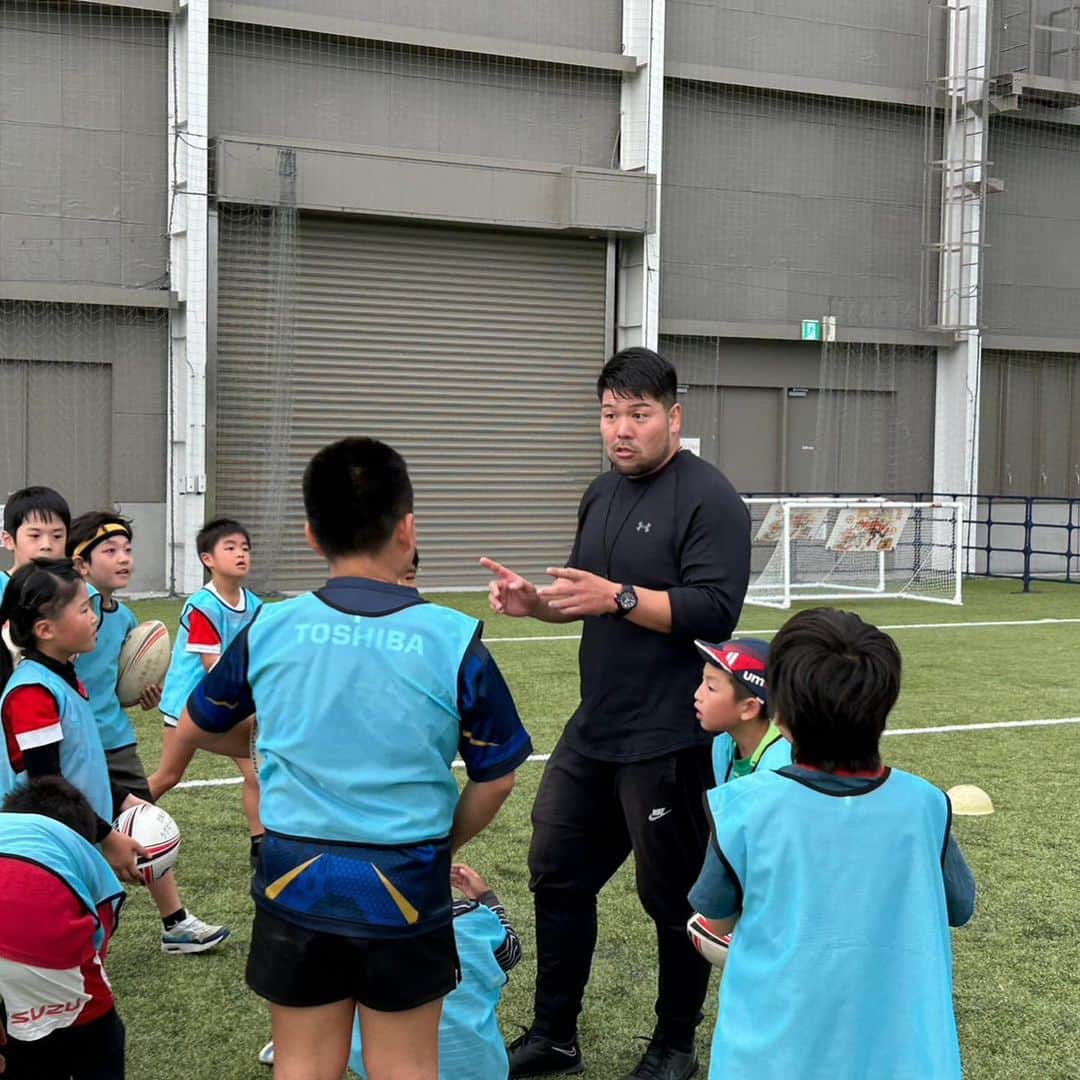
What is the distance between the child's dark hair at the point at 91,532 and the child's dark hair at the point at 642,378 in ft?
6.54

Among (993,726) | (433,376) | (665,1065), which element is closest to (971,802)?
(993,726)

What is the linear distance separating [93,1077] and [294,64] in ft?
47.3

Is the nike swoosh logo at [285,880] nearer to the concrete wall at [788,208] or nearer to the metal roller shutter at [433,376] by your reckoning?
the metal roller shutter at [433,376]

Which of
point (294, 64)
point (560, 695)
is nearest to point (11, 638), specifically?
point (560, 695)

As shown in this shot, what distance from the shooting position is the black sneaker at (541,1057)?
3.83 meters

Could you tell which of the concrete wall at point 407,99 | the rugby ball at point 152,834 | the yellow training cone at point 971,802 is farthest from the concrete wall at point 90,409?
the rugby ball at point 152,834

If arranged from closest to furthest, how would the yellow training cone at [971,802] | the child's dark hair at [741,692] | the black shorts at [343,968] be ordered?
the black shorts at [343,968] < the child's dark hair at [741,692] < the yellow training cone at [971,802]

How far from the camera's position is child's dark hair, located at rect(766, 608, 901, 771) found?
8.00 feet

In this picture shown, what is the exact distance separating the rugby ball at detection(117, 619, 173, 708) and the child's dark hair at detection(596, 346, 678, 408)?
1.89m

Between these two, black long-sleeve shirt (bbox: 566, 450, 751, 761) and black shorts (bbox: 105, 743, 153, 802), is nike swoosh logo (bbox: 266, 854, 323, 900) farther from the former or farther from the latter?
black shorts (bbox: 105, 743, 153, 802)

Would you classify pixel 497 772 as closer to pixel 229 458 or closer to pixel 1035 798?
pixel 1035 798

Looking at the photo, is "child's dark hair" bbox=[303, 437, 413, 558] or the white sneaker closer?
"child's dark hair" bbox=[303, 437, 413, 558]

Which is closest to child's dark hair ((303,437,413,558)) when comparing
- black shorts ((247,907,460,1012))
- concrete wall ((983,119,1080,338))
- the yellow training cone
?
black shorts ((247,907,460,1012))

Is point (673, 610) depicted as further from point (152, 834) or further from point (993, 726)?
point (993, 726)
